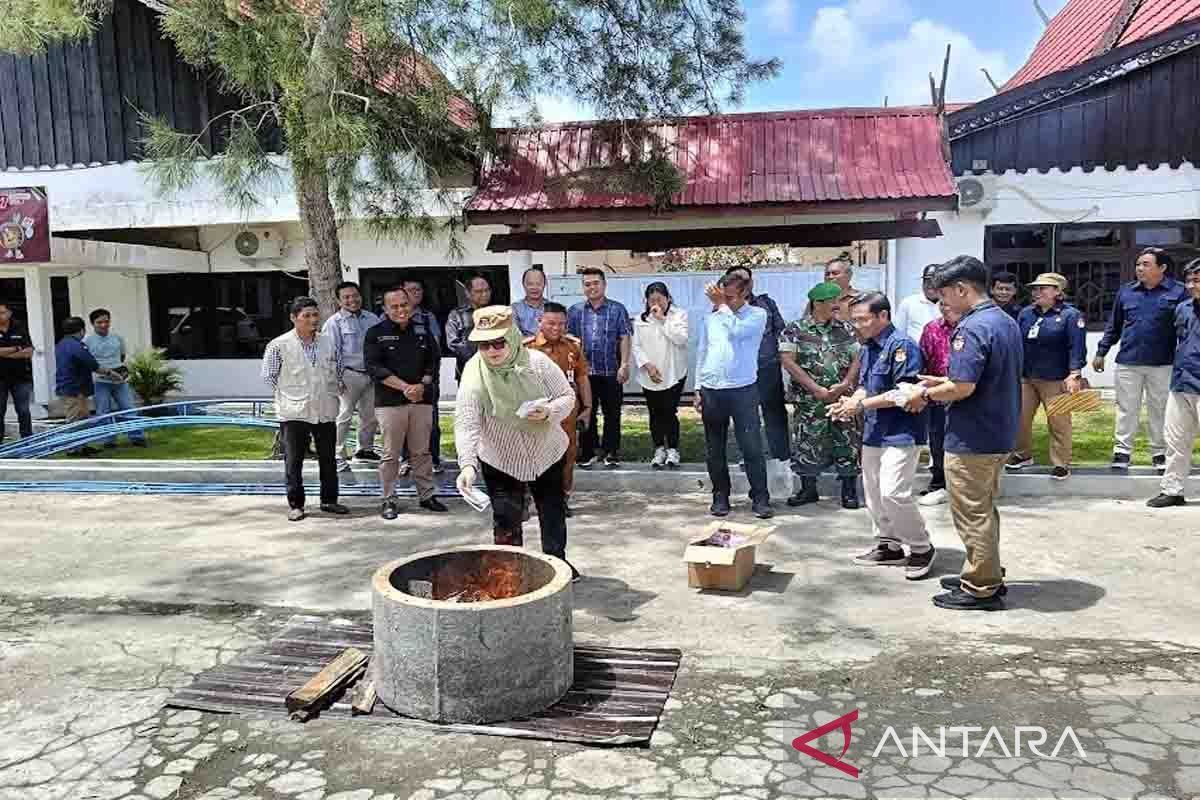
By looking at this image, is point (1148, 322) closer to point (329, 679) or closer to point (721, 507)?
point (721, 507)

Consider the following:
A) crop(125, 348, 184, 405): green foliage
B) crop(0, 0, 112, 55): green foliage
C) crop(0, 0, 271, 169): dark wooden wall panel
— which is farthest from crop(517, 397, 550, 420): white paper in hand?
crop(0, 0, 271, 169): dark wooden wall panel

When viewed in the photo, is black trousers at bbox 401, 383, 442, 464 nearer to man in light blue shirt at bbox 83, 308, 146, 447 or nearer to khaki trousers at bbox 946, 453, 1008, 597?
khaki trousers at bbox 946, 453, 1008, 597

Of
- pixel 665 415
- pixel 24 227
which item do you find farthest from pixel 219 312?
pixel 665 415

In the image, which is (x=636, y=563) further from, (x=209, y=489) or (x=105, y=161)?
(x=105, y=161)

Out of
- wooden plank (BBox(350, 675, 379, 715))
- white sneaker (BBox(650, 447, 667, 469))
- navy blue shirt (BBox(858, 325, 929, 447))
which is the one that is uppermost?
navy blue shirt (BBox(858, 325, 929, 447))

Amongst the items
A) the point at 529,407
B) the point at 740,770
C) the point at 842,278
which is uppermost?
the point at 842,278

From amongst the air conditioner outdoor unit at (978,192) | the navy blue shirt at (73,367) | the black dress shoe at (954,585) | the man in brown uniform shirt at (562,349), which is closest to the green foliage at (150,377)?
the navy blue shirt at (73,367)

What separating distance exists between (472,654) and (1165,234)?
1217cm

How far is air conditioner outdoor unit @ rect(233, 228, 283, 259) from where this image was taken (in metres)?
15.3

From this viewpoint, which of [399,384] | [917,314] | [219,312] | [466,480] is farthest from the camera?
[219,312]

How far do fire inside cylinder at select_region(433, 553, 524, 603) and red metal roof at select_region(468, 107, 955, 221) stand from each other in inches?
227

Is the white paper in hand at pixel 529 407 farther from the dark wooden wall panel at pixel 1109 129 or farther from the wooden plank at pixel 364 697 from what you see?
the dark wooden wall panel at pixel 1109 129

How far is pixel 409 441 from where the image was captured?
7.35m

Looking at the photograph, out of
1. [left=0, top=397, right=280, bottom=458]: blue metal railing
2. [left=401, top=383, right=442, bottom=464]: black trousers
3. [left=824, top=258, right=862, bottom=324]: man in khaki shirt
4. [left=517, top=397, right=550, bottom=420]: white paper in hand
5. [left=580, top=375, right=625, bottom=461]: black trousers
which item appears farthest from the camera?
[left=0, top=397, right=280, bottom=458]: blue metal railing
